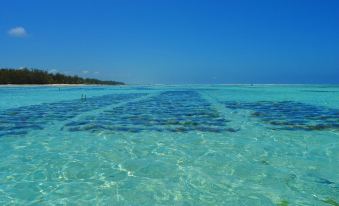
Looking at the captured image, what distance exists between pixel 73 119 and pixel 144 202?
12.3m

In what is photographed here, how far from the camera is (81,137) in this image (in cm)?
1229

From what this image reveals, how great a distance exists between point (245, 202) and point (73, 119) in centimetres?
1306

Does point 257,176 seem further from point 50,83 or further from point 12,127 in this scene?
point 50,83

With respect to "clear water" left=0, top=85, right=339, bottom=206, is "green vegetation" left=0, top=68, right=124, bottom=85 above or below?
above

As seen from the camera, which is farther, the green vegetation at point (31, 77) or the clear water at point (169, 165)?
the green vegetation at point (31, 77)

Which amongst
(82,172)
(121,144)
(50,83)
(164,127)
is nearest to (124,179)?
(82,172)

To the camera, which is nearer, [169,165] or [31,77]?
[169,165]

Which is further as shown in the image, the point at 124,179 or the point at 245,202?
the point at 124,179

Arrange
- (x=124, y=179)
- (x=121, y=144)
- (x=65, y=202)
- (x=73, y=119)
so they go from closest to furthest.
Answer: (x=65, y=202)
(x=124, y=179)
(x=121, y=144)
(x=73, y=119)

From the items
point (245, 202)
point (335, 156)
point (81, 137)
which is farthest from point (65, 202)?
point (335, 156)

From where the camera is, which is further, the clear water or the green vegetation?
the green vegetation

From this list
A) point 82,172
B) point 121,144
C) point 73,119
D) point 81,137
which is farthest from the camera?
point 73,119

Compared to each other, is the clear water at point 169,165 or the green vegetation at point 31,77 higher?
the green vegetation at point 31,77

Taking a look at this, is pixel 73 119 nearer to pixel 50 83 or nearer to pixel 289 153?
pixel 289 153
